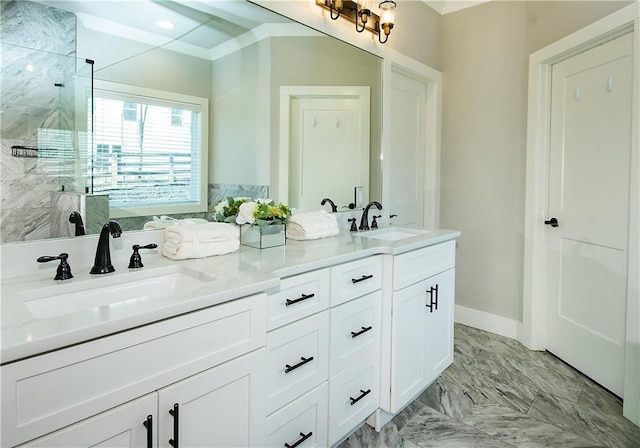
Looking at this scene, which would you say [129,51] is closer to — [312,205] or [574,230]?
[312,205]

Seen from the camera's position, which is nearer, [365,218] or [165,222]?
[165,222]

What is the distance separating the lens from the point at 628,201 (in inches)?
85.4

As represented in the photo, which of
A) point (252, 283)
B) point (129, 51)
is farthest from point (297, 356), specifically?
point (129, 51)

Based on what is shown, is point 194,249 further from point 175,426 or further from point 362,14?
point 362,14

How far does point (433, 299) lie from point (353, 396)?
2.30 ft

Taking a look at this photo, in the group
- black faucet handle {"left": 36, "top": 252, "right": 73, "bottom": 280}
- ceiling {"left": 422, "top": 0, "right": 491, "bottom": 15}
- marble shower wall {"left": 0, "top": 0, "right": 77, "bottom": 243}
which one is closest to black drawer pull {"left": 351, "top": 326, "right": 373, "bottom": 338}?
black faucet handle {"left": 36, "top": 252, "right": 73, "bottom": 280}

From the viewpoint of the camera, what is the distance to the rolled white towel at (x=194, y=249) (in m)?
1.49

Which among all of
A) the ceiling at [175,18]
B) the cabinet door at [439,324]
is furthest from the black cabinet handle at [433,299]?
the ceiling at [175,18]

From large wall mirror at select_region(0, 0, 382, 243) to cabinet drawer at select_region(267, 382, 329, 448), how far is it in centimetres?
88

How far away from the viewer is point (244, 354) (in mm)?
1195

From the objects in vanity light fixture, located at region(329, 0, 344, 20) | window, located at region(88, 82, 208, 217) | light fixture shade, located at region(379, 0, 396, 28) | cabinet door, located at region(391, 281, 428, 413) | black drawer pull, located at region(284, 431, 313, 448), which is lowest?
black drawer pull, located at region(284, 431, 313, 448)

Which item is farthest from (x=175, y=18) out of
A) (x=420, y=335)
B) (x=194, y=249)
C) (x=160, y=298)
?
(x=420, y=335)

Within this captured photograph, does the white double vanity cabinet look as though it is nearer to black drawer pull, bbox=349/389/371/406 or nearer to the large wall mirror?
black drawer pull, bbox=349/389/371/406

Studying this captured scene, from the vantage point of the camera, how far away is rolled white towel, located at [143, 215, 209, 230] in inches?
62.1
